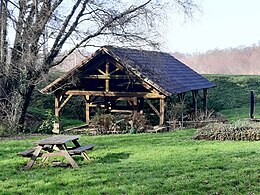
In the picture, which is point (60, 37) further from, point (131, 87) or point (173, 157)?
point (173, 157)

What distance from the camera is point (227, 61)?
234 feet

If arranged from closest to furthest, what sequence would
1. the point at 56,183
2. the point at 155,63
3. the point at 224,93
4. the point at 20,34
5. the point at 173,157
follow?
the point at 56,183 < the point at 173,157 < the point at 20,34 < the point at 155,63 < the point at 224,93

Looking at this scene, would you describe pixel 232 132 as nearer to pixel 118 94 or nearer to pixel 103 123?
pixel 103 123

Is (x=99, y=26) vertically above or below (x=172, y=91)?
above

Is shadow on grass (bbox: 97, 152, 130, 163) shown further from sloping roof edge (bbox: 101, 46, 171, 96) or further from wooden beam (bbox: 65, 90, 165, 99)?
wooden beam (bbox: 65, 90, 165, 99)

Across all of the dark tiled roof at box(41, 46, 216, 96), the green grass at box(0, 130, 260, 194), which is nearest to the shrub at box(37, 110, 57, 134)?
the dark tiled roof at box(41, 46, 216, 96)

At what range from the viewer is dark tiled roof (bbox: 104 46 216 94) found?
19562 mm

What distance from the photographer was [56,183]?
25.1ft

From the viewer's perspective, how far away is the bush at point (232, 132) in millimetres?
13648

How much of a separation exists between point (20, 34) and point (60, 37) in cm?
190

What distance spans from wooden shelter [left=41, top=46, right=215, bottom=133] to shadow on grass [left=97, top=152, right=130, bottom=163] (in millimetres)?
8438

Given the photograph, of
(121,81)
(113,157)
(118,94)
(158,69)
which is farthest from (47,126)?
(113,157)

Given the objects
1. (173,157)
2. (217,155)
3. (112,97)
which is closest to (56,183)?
(173,157)

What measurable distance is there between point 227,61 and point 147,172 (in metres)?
65.3
